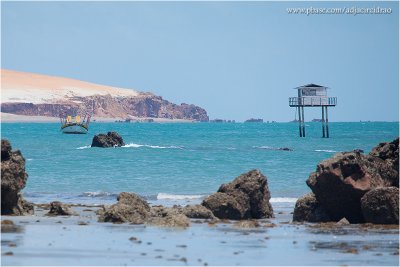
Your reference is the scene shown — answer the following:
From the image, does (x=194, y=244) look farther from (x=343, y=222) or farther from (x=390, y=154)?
(x=390, y=154)

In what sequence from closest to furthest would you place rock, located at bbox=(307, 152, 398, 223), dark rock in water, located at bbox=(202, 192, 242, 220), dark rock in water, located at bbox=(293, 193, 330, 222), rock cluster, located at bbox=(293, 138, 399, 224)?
rock cluster, located at bbox=(293, 138, 399, 224) → rock, located at bbox=(307, 152, 398, 223) → dark rock in water, located at bbox=(293, 193, 330, 222) → dark rock in water, located at bbox=(202, 192, 242, 220)

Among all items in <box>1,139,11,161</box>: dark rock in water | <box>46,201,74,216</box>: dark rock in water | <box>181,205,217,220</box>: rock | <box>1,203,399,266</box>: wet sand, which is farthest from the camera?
Result: <box>46,201,74,216</box>: dark rock in water

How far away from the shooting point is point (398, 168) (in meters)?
23.7

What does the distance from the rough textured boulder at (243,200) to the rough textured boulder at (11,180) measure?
4535 mm

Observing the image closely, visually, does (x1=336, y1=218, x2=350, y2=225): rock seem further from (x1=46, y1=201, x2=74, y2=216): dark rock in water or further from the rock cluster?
(x1=46, y1=201, x2=74, y2=216): dark rock in water

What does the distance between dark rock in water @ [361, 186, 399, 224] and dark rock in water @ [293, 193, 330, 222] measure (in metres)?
1.49

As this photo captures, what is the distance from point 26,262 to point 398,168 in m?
11.6

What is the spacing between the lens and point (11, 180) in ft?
72.7

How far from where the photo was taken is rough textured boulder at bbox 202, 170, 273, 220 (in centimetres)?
2353

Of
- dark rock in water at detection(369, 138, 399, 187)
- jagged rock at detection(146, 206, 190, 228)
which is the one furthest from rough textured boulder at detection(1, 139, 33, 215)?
dark rock in water at detection(369, 138, 399, 187)

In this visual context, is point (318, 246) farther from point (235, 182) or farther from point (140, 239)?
point (235, 182)

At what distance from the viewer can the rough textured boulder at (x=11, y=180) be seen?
2211 cm

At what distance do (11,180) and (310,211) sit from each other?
718 cm

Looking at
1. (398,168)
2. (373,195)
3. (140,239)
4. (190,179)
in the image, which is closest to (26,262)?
(140,239)
